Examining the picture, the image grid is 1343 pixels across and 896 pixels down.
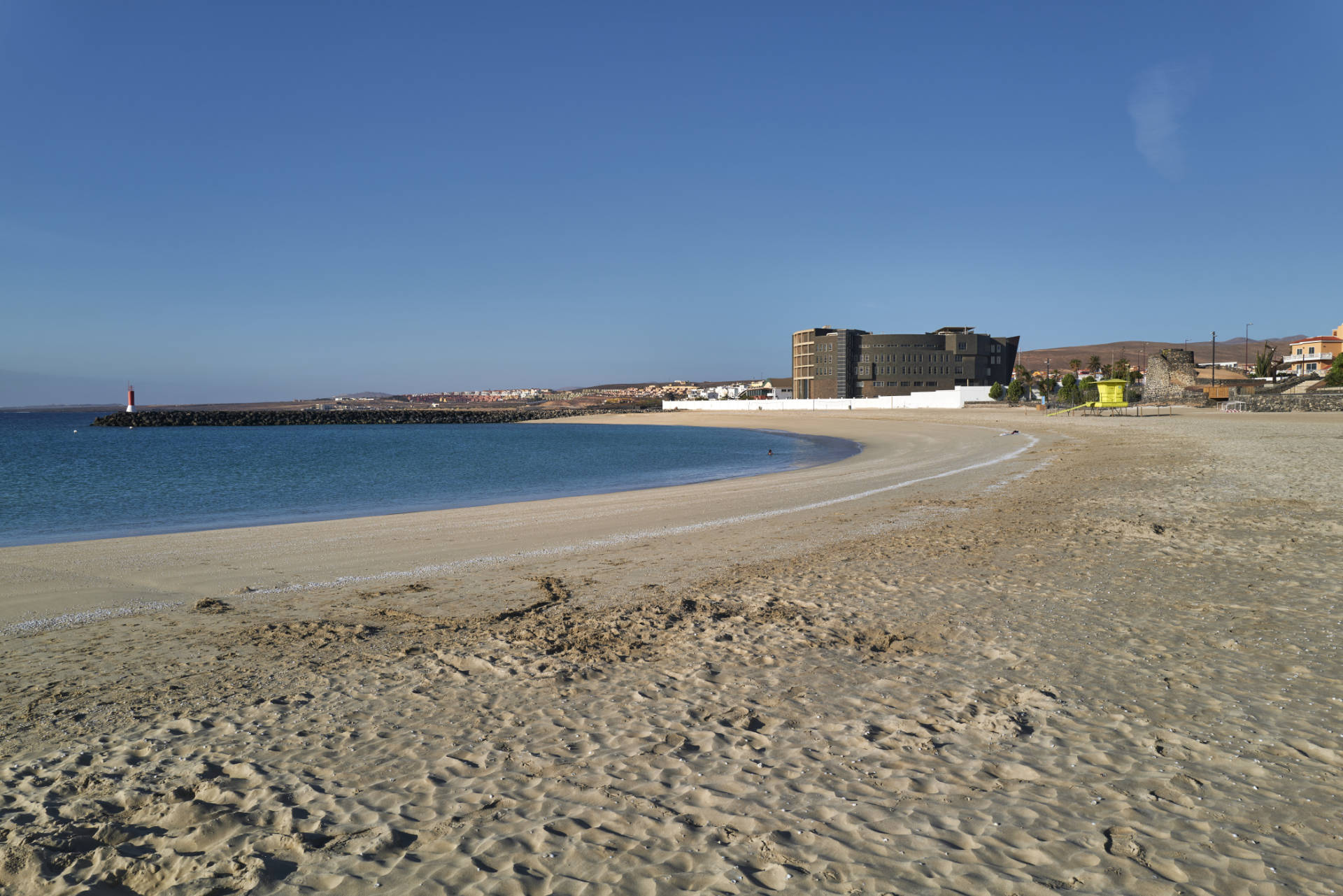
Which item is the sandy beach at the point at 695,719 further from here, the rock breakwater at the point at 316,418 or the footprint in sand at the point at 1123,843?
the rock breakwater at the point at 316,418

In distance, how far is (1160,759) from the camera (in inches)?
174

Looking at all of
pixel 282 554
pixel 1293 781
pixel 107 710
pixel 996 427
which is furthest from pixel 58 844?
pixel 996 427

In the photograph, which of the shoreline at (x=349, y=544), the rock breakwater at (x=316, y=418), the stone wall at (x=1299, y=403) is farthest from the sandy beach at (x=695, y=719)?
the rock breakwater at (x=316, y=418)

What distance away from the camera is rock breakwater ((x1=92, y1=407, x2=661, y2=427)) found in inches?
4815

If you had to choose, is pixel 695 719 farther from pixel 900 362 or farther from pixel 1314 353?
pixel 1314 353

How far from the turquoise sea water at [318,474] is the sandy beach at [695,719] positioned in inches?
359

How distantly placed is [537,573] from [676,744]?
597 centimetres

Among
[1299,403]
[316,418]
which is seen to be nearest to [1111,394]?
[1299,403]

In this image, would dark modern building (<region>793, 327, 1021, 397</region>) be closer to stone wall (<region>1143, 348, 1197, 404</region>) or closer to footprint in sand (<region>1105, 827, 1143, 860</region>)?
stone wall (<region>1143, 348, 1197, 404</region>)

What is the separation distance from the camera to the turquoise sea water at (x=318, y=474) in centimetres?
2016

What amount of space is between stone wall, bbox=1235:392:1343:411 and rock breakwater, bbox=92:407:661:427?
100.0 metres

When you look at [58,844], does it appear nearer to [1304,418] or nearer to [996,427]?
[996,427]

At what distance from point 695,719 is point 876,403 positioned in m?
97.1

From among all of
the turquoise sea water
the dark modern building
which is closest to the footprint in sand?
the turquoise sea water
